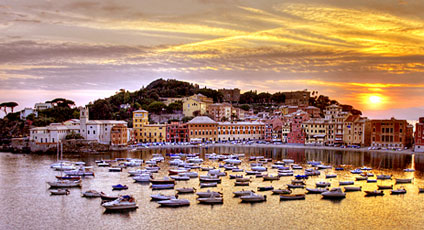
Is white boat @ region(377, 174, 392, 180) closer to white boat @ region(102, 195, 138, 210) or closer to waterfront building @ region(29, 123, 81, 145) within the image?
white boat @ region(102, 195, 138, 210)

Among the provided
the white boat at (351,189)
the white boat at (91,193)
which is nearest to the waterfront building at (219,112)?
the white boat at (351,189)

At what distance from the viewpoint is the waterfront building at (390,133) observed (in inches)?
2079

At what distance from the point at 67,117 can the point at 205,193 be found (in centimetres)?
5086

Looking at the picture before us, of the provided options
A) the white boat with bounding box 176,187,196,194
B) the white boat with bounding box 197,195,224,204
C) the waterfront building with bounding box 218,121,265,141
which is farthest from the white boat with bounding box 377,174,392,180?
the waterfront building with bounding box 218,121,265,141

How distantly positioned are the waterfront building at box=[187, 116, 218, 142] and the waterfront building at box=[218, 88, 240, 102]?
112ft

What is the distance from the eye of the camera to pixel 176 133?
203 ft

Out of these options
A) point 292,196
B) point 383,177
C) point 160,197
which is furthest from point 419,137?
point 160,197

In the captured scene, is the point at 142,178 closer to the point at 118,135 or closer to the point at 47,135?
the point at 118,135

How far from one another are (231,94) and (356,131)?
44.8 m

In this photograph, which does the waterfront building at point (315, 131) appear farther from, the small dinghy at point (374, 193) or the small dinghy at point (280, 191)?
the small dinghy at point (280, 191)

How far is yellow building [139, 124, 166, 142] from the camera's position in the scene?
60.2 meters

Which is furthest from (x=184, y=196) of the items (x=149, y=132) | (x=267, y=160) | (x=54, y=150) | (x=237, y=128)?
(x=237, y=128)

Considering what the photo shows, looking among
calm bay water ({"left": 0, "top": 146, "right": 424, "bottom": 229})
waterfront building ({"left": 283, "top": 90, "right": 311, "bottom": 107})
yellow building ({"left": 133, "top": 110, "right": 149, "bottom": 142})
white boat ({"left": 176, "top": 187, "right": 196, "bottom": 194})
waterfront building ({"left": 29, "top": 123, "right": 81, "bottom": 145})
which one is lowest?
calm bay water ({"left": 0, "top": 146, "right": 424, "bottom": 229})

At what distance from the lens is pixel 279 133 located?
206ft
